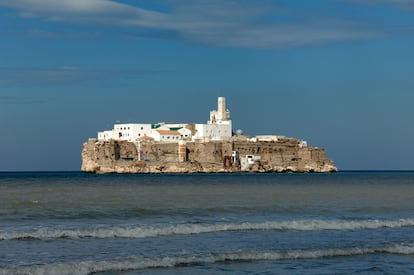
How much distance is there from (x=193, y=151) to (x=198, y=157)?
134 centimetres

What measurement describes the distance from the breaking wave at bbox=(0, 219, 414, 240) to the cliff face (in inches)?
3586

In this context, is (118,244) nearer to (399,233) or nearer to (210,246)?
(210,246)

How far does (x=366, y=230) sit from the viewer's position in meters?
22.5

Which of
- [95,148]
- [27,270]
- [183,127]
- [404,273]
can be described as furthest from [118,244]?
[183,127]

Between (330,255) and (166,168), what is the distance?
100 m

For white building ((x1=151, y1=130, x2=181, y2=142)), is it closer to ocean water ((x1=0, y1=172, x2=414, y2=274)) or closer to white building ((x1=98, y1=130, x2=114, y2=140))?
white building ((x1=98, y1=130, x2=114, y2=140))

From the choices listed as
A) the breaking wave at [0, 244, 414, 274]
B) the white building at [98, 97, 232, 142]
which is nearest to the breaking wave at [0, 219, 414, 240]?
the breaking wave at [0, 244, 414, 274]

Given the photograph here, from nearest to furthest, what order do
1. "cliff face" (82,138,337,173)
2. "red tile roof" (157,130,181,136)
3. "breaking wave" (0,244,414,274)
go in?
"breaking wave" (0,244,414,274)
"cliff face" (82,138,337,173)
"red tile roof" (157,130,181,136)


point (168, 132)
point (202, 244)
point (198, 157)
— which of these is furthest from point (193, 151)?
point (202, 244)

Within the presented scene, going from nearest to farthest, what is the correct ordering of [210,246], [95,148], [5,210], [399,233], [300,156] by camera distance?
[210,246] → [399,233] → [5,210] → [95,148] → [300,156]

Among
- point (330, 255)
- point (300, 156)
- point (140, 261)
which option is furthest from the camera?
point (300, 156)

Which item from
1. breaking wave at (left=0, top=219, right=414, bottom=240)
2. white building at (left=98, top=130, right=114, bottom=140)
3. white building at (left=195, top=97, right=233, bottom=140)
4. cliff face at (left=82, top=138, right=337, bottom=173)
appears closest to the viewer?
breaking wave at (left=0, top=219, right=414, bottom=240)

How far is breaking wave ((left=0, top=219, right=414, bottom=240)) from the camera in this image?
66.5 feet

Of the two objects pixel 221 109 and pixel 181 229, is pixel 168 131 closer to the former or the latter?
pixel 221 109
